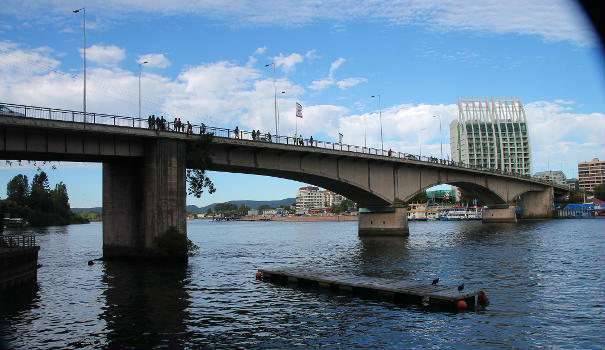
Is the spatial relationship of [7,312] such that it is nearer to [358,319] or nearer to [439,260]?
[358,319]

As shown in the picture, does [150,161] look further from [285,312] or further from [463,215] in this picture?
[463,215]

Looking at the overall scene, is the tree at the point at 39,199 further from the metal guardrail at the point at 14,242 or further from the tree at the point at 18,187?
the metal guardrail at the point at 14,242

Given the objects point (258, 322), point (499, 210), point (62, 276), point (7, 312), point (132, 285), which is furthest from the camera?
point (499, 210)

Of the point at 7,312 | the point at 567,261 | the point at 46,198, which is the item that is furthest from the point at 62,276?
the point at 46,198

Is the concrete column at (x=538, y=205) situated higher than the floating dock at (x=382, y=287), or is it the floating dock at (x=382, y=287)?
the concrete column at (x=538, y=205)

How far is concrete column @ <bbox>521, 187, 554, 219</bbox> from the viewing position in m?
140

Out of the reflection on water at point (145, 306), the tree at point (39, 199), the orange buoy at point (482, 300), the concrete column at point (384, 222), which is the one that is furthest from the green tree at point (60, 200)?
the orange buoy at point (482, 300)

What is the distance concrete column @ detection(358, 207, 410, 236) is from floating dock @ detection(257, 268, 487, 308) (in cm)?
4168

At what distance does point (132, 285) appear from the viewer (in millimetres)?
32594

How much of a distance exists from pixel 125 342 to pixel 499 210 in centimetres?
11118

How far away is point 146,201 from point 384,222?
43200mm

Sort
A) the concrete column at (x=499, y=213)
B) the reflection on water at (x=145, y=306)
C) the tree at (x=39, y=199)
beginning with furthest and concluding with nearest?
the tree at (x=39, y=199), the concrete column at (x=499, y=213), the reflection on water at (x=145, y=306)

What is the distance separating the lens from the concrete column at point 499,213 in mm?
114688

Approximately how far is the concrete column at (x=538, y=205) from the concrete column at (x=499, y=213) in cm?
2819
